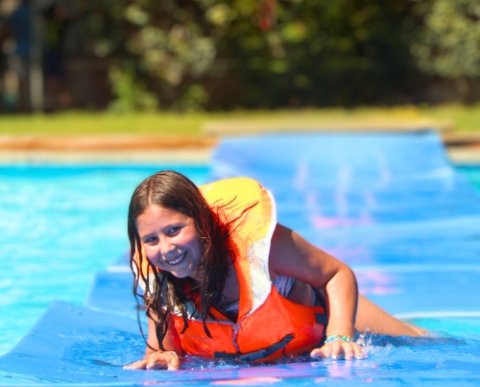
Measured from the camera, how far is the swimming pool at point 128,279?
2812 millimetres

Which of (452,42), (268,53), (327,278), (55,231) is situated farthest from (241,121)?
(327,278)

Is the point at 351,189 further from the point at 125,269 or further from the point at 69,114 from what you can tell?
the point at 69,114

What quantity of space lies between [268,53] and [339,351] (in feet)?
35.8

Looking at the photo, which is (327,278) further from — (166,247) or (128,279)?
(128,279)

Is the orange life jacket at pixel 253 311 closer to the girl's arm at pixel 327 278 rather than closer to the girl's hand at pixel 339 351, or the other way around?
the girl's arm at pixel 327 278

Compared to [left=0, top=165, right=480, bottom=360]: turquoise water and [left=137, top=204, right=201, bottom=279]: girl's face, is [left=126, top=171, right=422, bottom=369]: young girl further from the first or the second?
[left=0, top=165, right=480, bottom=360]: turquoise water

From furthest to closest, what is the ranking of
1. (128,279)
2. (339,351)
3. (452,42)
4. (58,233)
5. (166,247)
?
(452,42) < (58,233) < (128,279) < (339,351) < (166,247)

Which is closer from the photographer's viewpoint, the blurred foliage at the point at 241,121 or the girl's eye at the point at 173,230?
the girl's eye at the point at 173,230

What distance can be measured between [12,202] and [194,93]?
233 inches

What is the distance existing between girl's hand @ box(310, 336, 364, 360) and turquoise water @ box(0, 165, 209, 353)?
1462 mm

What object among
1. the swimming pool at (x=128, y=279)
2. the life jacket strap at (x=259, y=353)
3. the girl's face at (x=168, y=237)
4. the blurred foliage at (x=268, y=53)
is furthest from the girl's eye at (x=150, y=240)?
the blurred foliage at (x=268, y=53)

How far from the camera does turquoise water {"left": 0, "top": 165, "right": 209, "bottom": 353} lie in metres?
4.90

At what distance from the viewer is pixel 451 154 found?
906cm

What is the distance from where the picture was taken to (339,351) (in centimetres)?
290
